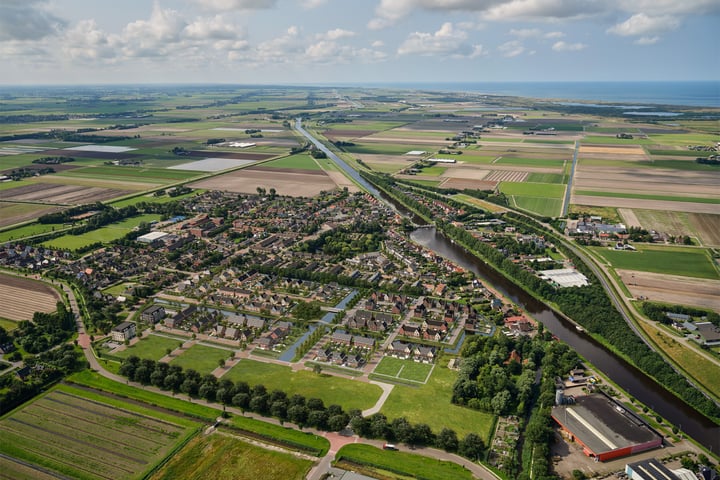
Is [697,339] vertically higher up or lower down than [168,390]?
higher up

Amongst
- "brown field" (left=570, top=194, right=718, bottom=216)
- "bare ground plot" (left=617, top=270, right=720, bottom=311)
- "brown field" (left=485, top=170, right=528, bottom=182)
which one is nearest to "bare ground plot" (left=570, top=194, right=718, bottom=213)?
"brown field" (left=570, top=194, right=718, bottom=216)

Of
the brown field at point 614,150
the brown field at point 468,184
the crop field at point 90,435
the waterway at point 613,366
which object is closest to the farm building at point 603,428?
the waterway at point 613,366

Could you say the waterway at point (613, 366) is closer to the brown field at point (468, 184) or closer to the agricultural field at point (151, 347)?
the agricultural field at point (151, 347)

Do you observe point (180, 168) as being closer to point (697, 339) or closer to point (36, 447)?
point (36, 447)

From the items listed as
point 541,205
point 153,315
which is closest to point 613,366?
point 153,315

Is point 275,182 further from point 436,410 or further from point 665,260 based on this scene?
point 436,410

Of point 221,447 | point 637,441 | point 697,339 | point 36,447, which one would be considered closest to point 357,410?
point 221,447

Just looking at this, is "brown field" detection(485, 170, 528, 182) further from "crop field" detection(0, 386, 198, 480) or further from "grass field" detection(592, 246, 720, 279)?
"crop field" detection(0, 386, 198, 480)
